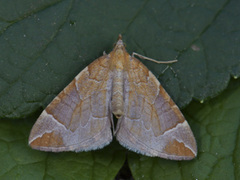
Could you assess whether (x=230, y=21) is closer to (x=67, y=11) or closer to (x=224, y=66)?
(x=224, y=66)

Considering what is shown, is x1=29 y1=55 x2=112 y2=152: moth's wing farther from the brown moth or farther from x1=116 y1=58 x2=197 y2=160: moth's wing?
x1=116 y1=58 x2=197 y2=160: moth's wing

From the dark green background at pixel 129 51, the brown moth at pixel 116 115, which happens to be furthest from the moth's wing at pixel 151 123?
the dark green background at pixel 129 51

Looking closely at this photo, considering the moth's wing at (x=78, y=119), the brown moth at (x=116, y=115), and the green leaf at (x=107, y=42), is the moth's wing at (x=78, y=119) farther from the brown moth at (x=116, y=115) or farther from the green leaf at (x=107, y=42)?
the green leaf at (x=107, y=42)

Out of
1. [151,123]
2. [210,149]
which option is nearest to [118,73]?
[151,123]

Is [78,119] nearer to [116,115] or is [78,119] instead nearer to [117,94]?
[116,115]

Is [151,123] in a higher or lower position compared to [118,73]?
lower
